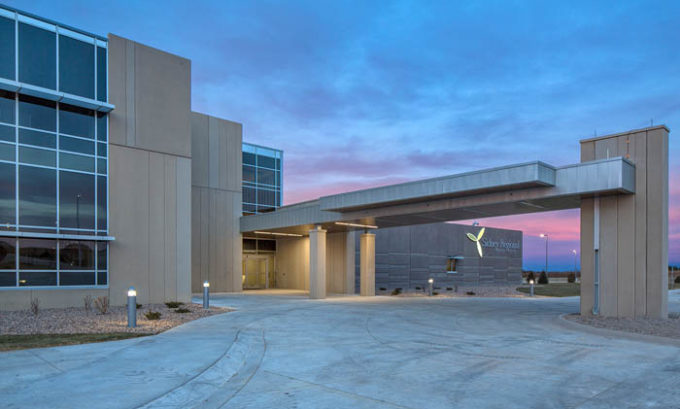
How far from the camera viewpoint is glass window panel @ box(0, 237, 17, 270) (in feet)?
56.4

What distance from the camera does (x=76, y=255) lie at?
18766 millimetres

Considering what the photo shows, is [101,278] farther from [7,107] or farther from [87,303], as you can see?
[7,107]

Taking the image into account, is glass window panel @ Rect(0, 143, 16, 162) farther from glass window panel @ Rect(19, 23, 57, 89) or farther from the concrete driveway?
the concrete driveway

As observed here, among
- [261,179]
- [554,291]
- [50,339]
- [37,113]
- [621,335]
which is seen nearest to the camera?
[50,339]

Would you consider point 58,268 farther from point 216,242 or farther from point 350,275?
point 350,275

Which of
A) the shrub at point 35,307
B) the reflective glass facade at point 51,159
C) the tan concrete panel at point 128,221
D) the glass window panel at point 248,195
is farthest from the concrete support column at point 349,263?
the shrub at point 35,307

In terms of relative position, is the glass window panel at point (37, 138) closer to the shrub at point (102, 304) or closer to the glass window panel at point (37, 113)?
the glass window panel at point (37, 113)

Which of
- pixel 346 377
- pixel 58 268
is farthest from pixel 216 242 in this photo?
pixel 346 377

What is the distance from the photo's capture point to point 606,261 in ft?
52.1

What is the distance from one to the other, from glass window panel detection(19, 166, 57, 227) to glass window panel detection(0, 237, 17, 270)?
78 centimetres

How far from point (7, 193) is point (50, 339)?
9.06m

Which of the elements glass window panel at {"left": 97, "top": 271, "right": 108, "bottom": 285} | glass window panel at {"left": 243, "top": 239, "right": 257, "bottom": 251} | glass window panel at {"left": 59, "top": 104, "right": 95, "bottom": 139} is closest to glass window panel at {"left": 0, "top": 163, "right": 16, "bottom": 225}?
glass window panel at {"left": 59, "top": 104, "right": 95, "bottom": 139}

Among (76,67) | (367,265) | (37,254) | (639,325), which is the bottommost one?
(367,265)

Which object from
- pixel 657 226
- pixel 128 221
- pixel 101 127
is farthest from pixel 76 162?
pixel 657 226
